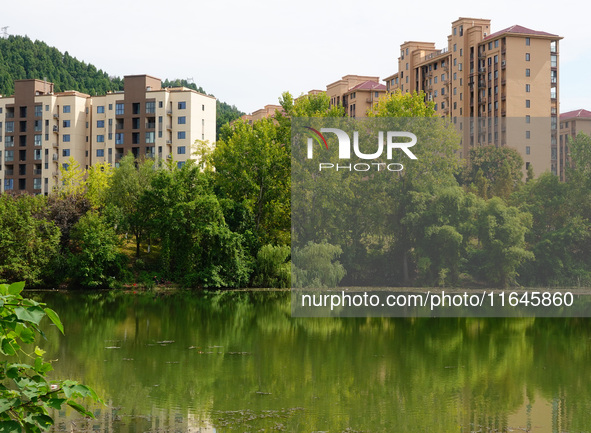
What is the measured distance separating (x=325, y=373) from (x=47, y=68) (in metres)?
124

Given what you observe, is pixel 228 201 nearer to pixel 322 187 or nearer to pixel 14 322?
pixel 322 187

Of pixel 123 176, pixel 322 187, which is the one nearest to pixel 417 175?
pixel 322 187

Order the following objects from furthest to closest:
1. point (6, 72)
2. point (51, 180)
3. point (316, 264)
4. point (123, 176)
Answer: point (6, 72) < point (51, 180) < point (123, 176) < point (316, 264)

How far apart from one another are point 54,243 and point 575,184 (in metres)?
33.2

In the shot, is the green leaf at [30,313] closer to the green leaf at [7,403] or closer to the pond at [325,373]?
the green leaf at [7,403]

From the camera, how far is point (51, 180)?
93.6 meters

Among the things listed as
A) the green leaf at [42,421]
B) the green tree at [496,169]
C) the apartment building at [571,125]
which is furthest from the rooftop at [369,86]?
the green leaf at [42,421]

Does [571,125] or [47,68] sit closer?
[571,125]

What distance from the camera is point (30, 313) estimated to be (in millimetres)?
3521

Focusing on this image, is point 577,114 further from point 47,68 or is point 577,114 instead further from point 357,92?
point 47,68

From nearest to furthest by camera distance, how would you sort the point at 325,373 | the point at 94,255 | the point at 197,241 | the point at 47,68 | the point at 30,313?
the point at 30,313 → the point at 325,373 → the point at 94,255 → the point at 197,241 → the point at 47,68

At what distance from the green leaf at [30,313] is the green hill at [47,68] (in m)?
116

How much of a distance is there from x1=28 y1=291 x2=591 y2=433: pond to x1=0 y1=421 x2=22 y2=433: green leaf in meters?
7.27

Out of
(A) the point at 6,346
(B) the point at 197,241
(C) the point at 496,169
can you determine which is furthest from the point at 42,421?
(C) the point at 496,169
